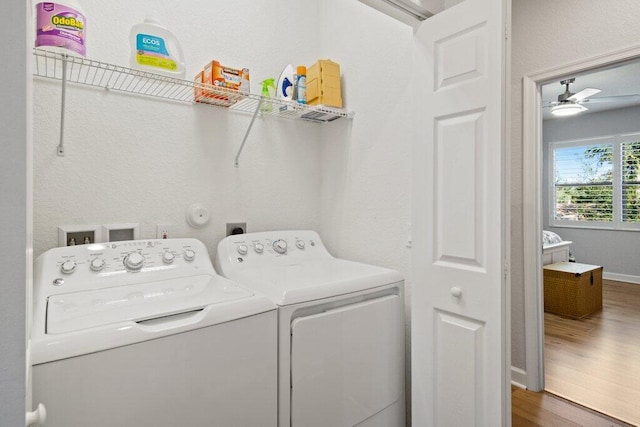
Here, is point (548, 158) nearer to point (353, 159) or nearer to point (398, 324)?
point (353, 159)

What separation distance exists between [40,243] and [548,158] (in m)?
7.49

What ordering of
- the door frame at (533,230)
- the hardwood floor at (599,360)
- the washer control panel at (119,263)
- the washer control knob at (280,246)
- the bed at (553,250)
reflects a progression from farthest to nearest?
the bed at (553,250), the door frame at (533,230), the hardwood floor at (599,360), the washer control knob at (280,246), the washer control panel at (119,263)

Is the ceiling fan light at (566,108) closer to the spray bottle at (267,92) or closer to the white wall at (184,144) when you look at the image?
the white wall at (184,144)

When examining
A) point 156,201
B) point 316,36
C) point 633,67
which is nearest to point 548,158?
point 633,67

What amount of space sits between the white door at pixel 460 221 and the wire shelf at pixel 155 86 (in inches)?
31.0

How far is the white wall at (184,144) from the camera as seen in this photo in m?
1.53

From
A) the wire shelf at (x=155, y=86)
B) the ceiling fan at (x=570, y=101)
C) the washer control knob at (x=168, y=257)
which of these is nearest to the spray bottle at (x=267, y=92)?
the wire shelf at (x=155, y=86)

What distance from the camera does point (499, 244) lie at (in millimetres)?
1251

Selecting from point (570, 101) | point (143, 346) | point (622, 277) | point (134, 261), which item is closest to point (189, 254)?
point (134, 261)

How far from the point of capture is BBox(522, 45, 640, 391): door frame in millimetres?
2314

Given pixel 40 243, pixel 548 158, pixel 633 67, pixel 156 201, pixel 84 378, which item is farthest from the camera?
pixel 548 158

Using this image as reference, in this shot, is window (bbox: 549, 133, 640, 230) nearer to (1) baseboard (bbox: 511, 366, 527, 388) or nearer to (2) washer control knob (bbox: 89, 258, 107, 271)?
(1) baseboard (bbox: 511, 366, 527, 388)

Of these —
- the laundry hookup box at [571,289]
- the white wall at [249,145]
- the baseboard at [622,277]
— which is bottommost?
the baseboard at [622,277]
